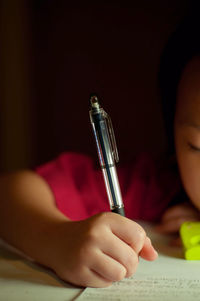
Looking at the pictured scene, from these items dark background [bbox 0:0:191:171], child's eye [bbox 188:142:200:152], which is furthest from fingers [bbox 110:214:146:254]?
dark background [bbox 0:0:191:171]

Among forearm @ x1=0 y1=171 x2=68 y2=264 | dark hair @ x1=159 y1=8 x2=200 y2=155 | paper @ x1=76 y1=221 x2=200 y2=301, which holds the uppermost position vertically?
dark hair @ x1=159 y1=8 x2=200 y2=155

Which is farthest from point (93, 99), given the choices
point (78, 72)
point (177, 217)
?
point (78, 72)

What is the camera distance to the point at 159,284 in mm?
426

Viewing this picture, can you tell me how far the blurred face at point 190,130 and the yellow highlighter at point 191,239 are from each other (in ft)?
0.18

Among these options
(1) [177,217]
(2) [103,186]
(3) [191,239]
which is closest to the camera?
(3) [191,239]

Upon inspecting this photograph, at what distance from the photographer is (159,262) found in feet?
1.63

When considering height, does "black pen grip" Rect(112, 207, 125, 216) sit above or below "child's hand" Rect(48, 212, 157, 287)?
above

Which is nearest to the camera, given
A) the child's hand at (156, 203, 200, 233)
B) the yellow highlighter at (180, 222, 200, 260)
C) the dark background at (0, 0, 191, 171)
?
the yellow highlighter at (180, 222, 200, 260)

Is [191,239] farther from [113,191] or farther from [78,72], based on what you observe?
[78,72]

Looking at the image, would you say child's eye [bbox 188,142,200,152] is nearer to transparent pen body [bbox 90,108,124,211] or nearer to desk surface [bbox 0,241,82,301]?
transparent pen body [bbox 90,108,124,211]

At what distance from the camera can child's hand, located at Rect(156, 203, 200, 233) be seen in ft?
2.07

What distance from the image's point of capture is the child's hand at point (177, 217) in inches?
24.9

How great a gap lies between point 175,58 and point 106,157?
0.34 metres

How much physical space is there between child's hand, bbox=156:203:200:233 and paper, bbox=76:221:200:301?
0.12 m
